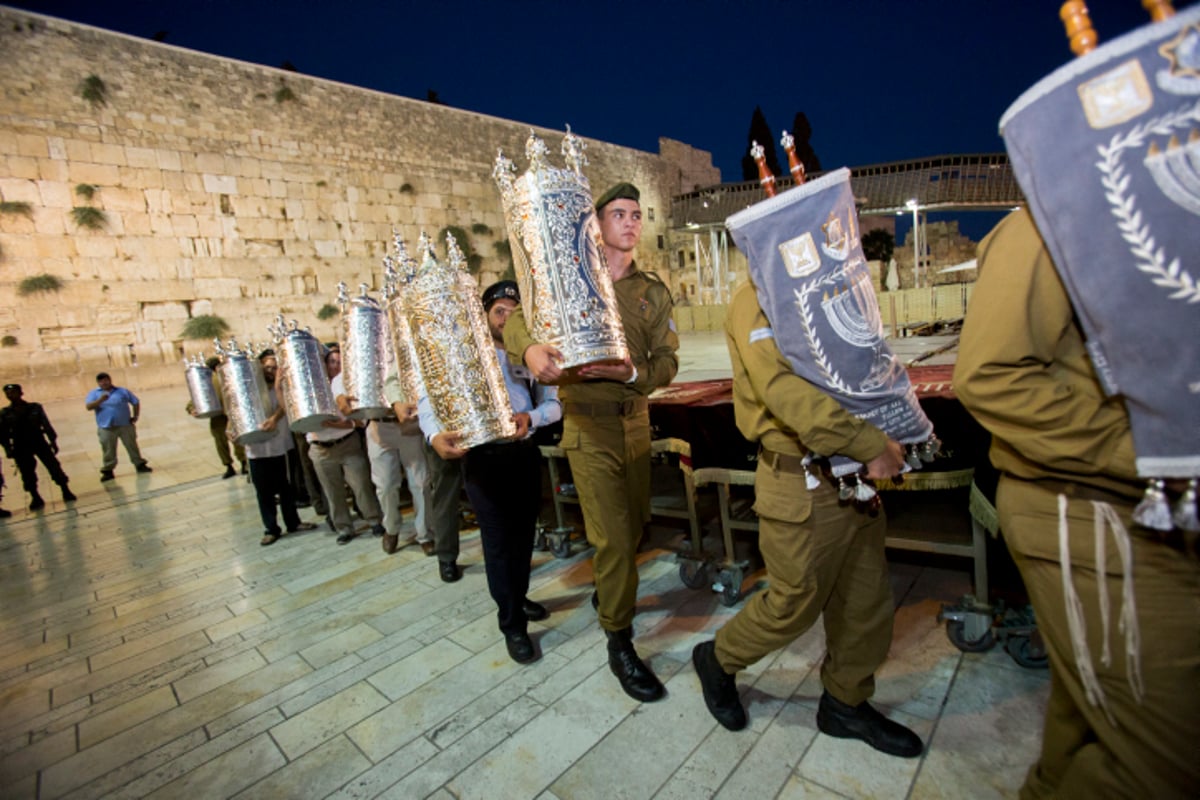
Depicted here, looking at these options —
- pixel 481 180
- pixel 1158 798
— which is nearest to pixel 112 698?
pixel 1158 798

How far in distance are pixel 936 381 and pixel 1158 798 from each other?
2300 millimetres

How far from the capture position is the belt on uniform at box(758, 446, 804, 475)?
1.76 metres

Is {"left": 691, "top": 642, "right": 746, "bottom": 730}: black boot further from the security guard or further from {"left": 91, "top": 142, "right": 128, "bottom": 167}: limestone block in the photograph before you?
{"left": 91, "top": 142, "right": 128, "bottom": 167}: limestone block

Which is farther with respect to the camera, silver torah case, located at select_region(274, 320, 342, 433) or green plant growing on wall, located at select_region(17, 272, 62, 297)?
green plant growing on wall, located at select_region(17, 272, 62, 297)

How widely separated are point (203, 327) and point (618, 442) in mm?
13688

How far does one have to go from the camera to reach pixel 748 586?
323 centimetres

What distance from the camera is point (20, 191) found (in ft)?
34.7

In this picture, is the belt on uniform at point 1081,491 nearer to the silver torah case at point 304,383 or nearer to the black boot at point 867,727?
the black boot at point 867,727

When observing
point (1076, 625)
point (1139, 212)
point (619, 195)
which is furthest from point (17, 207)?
point (1076, 625)

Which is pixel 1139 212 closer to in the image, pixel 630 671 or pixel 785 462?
pixel 785 462

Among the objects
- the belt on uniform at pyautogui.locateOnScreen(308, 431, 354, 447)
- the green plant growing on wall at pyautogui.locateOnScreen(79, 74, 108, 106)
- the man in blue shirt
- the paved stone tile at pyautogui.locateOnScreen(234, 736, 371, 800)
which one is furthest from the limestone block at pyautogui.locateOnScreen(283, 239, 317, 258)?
the paved stone tile at pyautogui.locateOnScreen(234, 736, 371, 800)

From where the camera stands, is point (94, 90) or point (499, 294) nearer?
point (499, 294)

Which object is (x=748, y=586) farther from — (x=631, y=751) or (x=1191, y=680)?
(x=1191, y=680)

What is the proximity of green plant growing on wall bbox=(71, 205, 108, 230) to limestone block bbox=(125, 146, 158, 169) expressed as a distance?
4.50ft
